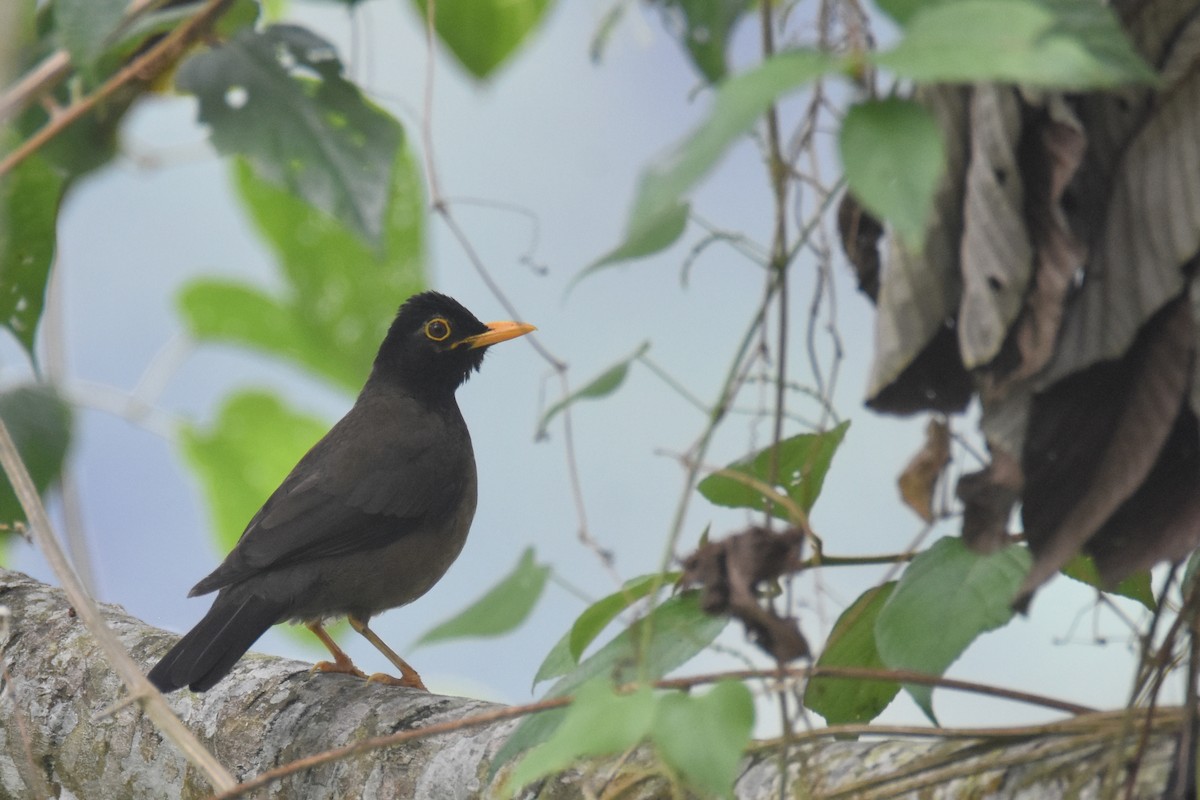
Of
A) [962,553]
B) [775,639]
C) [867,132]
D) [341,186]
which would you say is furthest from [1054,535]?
[341,186]

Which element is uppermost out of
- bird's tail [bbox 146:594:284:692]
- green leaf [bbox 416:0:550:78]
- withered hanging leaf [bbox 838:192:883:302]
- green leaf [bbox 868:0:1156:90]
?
green leaf [bbox 416:0:550:78]

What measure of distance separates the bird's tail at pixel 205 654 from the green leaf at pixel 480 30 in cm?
208

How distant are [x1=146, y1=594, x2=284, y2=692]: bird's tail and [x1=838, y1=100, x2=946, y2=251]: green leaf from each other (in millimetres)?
2948

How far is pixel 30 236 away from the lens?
2.77 meters

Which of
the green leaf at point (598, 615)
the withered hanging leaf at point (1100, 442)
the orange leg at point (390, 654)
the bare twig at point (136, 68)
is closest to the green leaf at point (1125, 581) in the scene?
the withered hanging leaf at point (1100, 442)

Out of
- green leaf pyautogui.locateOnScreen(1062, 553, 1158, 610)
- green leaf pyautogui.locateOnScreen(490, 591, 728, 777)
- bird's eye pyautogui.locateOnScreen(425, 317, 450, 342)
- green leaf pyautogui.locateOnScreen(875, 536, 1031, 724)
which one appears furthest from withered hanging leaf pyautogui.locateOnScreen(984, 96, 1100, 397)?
bird's eye pyautogui.locateOnScreen(425, 317, 450, 342)

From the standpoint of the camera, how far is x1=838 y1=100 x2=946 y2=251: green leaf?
122 cm

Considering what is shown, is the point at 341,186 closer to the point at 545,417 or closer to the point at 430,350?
the point at 545,417

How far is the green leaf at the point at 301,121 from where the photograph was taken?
7.23 feet

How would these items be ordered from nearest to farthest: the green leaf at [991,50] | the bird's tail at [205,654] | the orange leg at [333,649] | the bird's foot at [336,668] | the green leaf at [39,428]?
1. the green leaf at [991,50]
2. the green leaf at [39,428]
3. the bird's tail at [205,654]
4. the bird's foot at [336,668]
5. the orange leg at [333,649]

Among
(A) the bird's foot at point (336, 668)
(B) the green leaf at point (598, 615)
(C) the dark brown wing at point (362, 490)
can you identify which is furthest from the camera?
(C) the dark brown wing at point (362, 490)

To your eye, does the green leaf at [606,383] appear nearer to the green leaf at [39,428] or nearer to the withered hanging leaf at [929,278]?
the withered hanging leaf at [929,278]

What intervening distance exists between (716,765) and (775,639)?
0.31 m

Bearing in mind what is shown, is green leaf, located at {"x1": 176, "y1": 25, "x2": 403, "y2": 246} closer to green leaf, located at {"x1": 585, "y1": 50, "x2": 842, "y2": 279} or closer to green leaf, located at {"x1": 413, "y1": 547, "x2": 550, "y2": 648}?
green leaf, located at {"x1": 413, "y1": 547, "x2": 550, "y2": 648}
